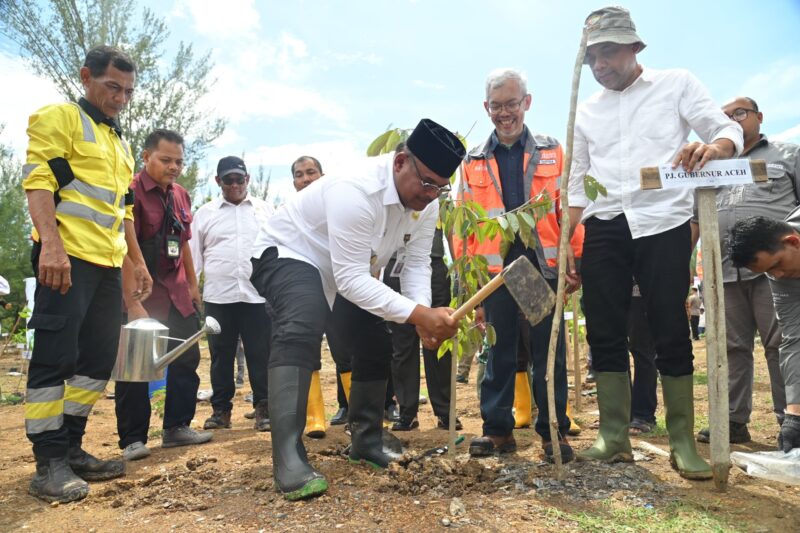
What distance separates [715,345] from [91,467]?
9.42ft

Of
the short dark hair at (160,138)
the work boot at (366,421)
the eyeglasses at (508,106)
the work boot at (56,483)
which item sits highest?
the short dark hair at (160,138)

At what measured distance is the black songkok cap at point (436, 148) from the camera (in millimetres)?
2391

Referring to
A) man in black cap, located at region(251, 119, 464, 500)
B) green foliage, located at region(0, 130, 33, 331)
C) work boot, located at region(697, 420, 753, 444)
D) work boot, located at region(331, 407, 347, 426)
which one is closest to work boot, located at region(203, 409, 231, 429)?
work boot, located at region(331, 407, 347, 426)

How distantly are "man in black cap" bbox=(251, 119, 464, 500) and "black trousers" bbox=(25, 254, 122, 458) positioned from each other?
79 centimetres

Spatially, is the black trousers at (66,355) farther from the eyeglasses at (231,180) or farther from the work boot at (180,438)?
the eyeglasses at (231,180)

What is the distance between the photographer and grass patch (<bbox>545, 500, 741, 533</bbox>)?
2.02 meters

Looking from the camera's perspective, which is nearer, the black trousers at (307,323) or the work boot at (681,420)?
the black trousers at (307,323)

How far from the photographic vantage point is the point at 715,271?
241 cm

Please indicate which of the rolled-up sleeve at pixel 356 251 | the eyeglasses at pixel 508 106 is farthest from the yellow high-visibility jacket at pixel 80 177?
the eyeglasses at pixel 508 106

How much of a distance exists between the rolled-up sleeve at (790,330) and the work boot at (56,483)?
131 inches

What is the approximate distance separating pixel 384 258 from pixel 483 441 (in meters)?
1.05

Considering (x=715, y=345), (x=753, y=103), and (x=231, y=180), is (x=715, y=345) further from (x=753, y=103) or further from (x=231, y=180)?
(x=231, y=180)

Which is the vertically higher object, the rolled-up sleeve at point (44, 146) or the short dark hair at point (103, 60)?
the short dark hair at point (103, 60)

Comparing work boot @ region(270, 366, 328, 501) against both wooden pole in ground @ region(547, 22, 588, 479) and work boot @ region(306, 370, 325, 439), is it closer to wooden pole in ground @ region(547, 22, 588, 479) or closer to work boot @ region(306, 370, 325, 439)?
wooden pole in ground @ region(547, 22, 588, 479)
